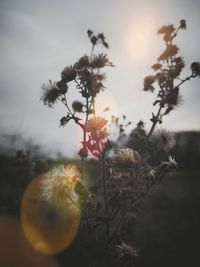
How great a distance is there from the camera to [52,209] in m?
6.75

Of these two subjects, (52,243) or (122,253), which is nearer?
(122,253)

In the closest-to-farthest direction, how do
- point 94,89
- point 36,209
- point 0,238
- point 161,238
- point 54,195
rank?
point 54,195 → point 94,89 → point 36,209 → point 0,238 → point 161,238

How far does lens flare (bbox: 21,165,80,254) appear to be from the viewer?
3568 millimetres

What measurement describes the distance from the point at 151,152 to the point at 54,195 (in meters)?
1.61

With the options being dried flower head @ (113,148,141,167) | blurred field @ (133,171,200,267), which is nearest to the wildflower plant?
dried flower head @ (113,148,141,167)

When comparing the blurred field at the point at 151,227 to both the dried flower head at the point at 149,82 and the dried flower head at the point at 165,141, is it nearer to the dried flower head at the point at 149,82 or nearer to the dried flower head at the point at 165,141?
the dried flower head at the point at 165,141

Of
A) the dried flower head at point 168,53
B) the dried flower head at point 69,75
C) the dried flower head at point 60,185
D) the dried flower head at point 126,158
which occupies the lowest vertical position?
the dried flower head at point 60,185

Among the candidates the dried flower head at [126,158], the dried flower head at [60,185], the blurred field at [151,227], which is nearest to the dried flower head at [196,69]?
the dried flower head at [126,158]

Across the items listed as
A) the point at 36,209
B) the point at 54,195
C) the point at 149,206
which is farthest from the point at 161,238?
the point at 54,195

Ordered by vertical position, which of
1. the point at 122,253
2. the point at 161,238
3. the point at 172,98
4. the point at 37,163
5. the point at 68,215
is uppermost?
the point at 172,98

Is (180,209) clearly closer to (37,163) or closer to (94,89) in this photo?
(37,163)

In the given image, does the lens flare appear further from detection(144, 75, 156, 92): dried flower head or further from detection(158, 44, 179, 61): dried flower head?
detection(158, 44, 179, 61): dried flower head

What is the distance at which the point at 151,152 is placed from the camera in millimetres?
4613

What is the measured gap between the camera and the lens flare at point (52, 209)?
3.57m
